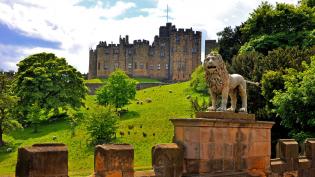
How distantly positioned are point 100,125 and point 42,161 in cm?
3301

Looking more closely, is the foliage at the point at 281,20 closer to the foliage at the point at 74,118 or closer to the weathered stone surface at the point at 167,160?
the foliage at the point at 74,118

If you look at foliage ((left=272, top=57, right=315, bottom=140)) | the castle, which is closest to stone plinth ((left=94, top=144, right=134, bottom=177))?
foliage ((left=272, top=57, right=315, bottom=140))

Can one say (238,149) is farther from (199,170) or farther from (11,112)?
(11,112)

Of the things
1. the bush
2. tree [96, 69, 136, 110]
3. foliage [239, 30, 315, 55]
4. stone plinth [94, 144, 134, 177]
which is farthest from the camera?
tree [96, 69, 136, 110]

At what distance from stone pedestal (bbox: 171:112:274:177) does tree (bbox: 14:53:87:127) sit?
4324 centimetres

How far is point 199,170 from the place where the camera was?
8.74 meters

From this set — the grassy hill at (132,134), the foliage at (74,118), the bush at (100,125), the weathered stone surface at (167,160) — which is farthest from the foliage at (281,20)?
the weathered stone surface at (167,160)

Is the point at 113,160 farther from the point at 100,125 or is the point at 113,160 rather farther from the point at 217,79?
the point at 100,125

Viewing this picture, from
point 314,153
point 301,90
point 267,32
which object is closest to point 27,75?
point 267,32

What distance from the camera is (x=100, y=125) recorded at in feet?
129

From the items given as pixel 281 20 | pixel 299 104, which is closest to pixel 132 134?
pixel 281 20

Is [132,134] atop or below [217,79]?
below

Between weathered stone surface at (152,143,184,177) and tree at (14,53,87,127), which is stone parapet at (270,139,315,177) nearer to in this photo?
weathered stone surface at (152,143,184,177)

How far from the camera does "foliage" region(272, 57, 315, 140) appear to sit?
63.4ft
